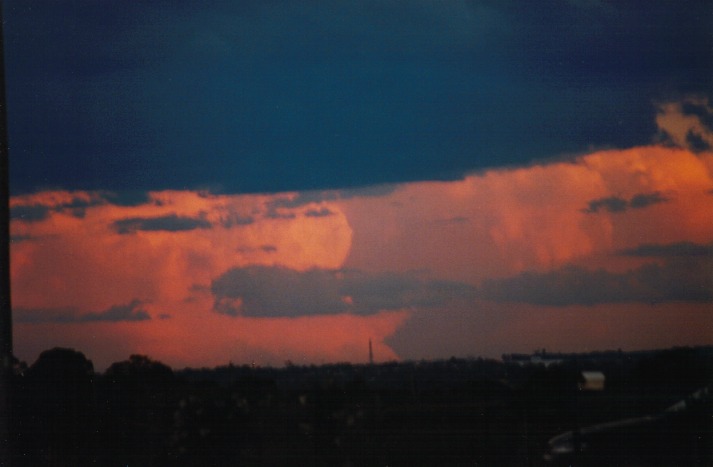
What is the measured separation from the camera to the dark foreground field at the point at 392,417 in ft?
Result: 25.7

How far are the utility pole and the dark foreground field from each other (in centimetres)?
80

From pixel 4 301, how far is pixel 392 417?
3.61 m

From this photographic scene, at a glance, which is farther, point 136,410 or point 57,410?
point 57,410

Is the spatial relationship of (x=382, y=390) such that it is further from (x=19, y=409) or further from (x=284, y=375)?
(x=19, y=409)

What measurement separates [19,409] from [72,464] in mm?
778

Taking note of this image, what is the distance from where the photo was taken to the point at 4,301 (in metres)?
6.68

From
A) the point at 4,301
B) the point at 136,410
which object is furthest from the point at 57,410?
the point at 4,301

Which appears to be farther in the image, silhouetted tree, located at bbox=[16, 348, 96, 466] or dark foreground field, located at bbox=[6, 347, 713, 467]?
silhouetted tree, located at bbox=[16, 348, 96, 466]

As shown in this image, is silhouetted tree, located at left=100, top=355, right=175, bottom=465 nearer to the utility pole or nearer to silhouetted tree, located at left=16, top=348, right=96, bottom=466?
silhouetted tree, located at left=16, top=348, right=96, bottom=466

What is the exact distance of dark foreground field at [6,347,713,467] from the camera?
25.7 feet

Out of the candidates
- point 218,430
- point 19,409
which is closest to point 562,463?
point 218,430

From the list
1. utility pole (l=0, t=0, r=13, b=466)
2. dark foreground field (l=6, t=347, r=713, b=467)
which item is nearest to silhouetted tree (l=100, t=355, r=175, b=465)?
dark foreground field (l=6, t=347, r=713, b=467)

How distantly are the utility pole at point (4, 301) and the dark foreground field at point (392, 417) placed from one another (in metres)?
0.80

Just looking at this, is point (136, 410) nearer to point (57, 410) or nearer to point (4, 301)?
point (57, 410)
